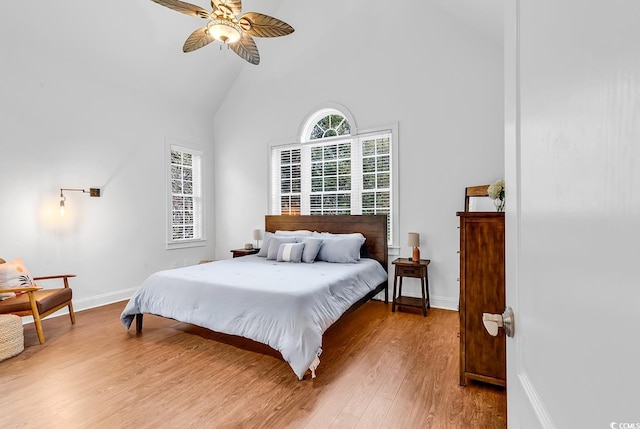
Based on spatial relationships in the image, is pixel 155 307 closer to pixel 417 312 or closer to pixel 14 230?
pixel 14 230

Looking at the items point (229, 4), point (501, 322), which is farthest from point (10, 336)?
point (501, 322)

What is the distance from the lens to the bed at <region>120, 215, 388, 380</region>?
239 cm

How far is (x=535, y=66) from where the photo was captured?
607mm

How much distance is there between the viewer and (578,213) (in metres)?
0.42

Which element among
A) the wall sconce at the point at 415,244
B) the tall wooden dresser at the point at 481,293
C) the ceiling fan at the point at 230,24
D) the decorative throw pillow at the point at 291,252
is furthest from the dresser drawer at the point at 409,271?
the ceiling fan at the point at 230,24

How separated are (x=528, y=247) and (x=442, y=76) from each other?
4184 mm

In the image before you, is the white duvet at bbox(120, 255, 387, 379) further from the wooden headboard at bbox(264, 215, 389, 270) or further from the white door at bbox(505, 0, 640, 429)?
the white door at bbox(505, 0, 640, 429)

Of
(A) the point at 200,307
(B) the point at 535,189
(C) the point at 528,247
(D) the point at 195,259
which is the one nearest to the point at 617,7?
(B) the point at 535,189

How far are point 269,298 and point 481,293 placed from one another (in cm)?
159

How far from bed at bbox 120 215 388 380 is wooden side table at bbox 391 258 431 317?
268 millimetres

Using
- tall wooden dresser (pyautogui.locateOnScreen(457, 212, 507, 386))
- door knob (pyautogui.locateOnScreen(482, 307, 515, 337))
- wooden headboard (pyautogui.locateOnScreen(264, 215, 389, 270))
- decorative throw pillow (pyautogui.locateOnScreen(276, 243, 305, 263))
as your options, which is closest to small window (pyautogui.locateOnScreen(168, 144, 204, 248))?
wooden headboard (pyautogui.locateOnScreen(264, 215, 389, 270))

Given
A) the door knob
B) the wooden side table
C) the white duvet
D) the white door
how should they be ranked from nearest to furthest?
1. the white door
2. the door knob
3. the white duvet
4. the wooden side table

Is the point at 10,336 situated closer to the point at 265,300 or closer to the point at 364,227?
the point at 265,300

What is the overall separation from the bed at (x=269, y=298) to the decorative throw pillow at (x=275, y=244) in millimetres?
244
